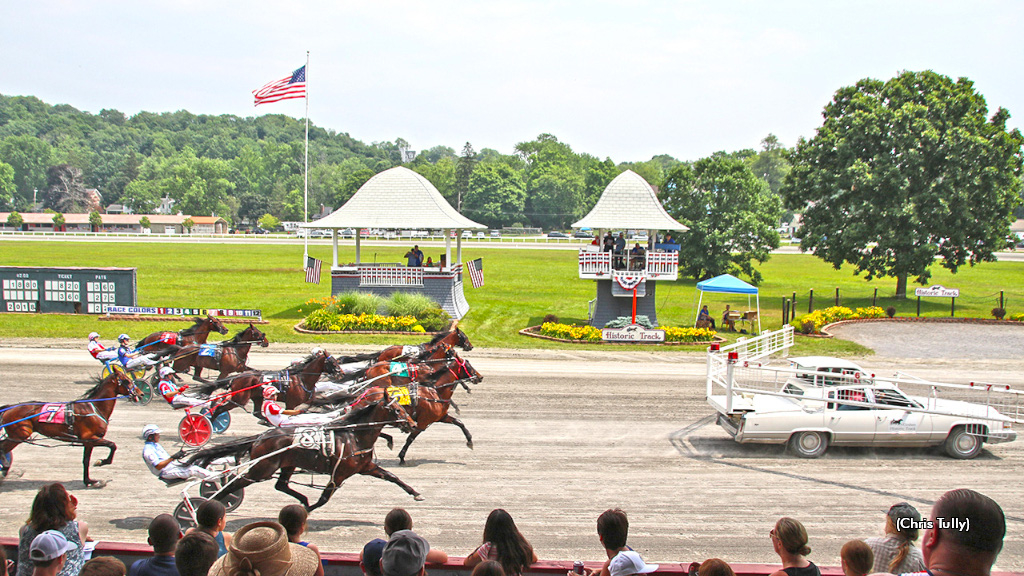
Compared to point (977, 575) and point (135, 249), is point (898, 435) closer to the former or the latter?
point (977, 575)

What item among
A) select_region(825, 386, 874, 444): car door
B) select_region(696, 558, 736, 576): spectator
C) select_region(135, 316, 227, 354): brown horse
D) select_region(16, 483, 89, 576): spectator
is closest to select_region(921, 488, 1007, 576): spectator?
select_region(696, 558, 736, 576): spectator

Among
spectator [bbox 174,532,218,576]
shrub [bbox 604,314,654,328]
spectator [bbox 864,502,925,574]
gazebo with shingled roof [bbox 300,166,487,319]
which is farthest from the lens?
gazebo with shingled roof [bbox 300,166,487,319]

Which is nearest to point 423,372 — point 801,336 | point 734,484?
point 734,484

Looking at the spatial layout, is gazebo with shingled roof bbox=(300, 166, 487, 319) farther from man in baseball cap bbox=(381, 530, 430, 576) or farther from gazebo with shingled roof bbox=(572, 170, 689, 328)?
man in baseball cap bbox=(381, 530, 430, 576)

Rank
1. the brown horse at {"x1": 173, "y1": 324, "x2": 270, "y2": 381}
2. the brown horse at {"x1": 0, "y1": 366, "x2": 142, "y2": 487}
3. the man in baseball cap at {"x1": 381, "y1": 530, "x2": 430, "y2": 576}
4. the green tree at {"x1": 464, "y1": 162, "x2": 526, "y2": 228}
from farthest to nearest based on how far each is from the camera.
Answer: the green tree at {"x1": 464, "y1": 162, "x2": 526, "y2": 228} < the brown horse at {"x1": 173, "y1": 324, "x2": 270, "y2": 381} < the brown horse at {"x1": 0, "y1": 366, "x2": 142, "y2": 487} < the man in baseball cap at {"x1": 381, "y1": 530, "x2": 430, "y2": 576}

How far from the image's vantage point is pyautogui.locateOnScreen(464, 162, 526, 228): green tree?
395ft

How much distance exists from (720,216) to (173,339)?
111 feet

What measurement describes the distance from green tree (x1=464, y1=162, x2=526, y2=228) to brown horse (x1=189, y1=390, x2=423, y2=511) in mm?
110412

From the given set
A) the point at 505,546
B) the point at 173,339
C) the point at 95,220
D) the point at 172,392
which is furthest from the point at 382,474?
the point at 95,220

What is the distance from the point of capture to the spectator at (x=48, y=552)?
530 cm

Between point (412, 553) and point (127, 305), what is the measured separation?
26411mm

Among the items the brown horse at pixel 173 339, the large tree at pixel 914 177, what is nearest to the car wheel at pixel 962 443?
the brown horse at pixel 173 339

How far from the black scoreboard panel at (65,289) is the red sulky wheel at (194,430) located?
18.6m

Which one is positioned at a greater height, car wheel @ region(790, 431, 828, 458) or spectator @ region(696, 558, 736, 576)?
spectator @ region(696, 558, 736, 576)
